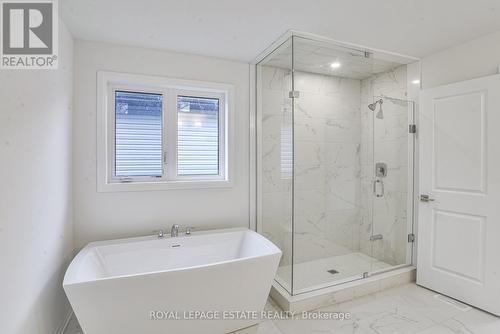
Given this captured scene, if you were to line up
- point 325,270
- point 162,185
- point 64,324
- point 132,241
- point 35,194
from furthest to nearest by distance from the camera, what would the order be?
point 325,270, point 162,185, point 132,241, point 64,324, point 35,194

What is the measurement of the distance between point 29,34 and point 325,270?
320 cm

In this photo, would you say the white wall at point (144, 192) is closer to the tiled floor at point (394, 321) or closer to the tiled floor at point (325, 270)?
the tiled floor at point (325, 270)

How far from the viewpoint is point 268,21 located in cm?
198

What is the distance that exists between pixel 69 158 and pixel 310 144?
2356 millimetres

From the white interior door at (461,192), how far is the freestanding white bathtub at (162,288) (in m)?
1.76

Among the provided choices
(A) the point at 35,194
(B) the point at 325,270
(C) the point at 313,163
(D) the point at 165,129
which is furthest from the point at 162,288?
(C) the point at 313,163

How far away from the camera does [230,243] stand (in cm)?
248

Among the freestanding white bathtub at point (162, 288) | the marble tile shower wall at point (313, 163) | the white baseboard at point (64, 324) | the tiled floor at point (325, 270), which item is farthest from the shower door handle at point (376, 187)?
the white baseboard at point (64, 324)

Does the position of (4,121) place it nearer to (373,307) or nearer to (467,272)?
(373,307)

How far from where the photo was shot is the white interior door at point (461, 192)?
6.90 feet

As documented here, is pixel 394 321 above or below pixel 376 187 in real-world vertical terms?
below

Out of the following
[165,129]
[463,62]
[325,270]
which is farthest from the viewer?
[325,270]

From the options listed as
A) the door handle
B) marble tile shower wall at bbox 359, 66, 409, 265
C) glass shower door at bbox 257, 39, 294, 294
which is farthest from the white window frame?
the door handle

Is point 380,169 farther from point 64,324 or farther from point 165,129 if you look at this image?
point 64,324
